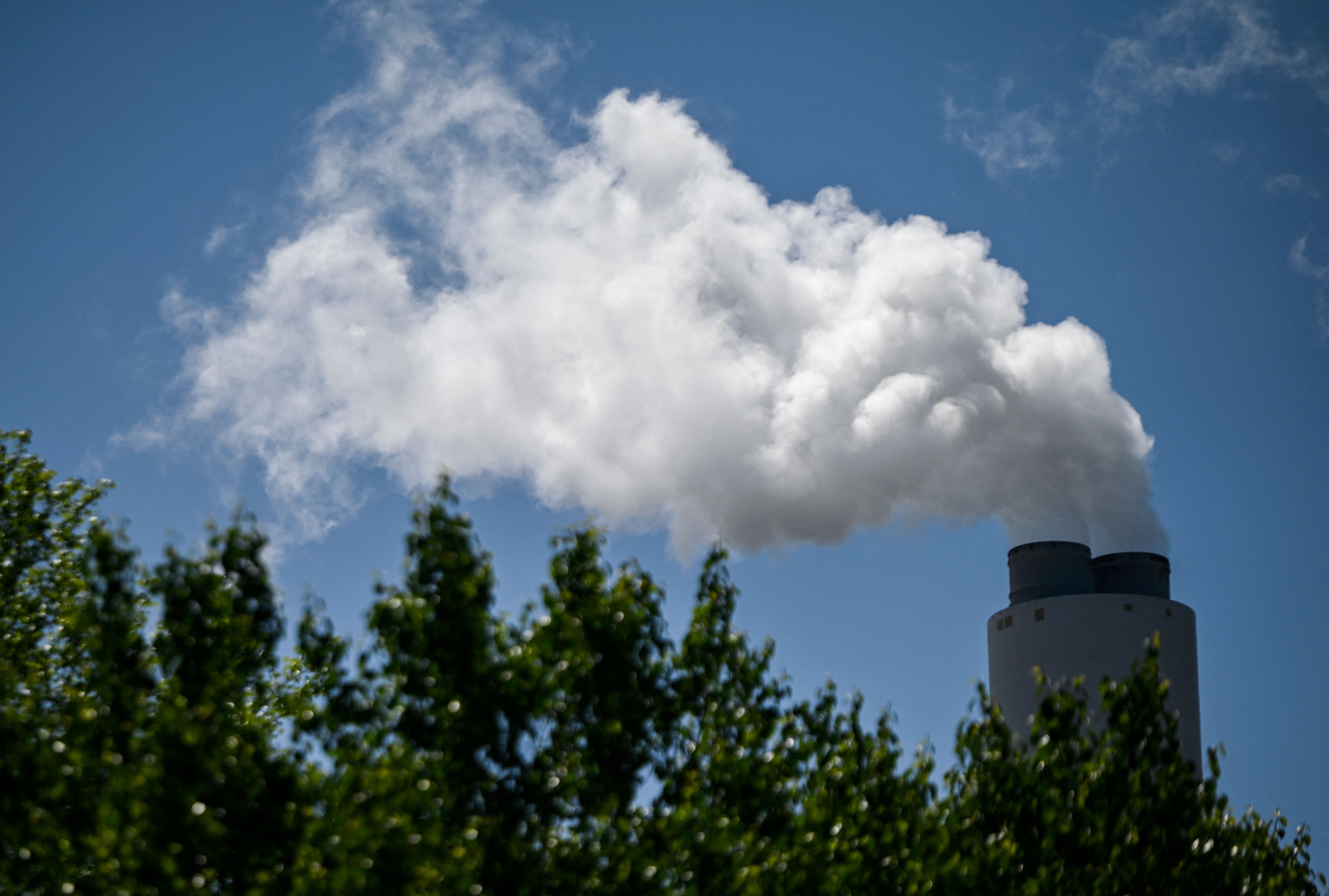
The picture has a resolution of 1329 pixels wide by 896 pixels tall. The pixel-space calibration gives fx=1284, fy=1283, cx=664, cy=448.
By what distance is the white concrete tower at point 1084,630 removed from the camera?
3494 centimetres

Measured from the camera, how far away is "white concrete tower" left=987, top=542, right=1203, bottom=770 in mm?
34938

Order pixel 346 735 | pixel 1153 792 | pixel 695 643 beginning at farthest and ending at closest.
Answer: pixel 1153 792 < pixel 695 643 < pixel 346 735

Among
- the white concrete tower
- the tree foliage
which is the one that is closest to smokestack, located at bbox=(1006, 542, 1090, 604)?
the white concrete tower

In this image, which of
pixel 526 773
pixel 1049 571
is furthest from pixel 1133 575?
pixel 526 773

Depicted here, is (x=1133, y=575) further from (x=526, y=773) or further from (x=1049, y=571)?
(x=526, y=773)

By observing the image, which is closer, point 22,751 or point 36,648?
point 22,751

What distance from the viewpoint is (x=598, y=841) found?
9828 millimetres

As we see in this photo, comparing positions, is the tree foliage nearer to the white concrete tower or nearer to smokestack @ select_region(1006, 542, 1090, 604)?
the white concrete tower

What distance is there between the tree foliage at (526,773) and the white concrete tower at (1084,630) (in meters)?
21.8

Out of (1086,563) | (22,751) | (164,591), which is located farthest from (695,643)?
(1086,563)

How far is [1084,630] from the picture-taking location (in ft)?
115

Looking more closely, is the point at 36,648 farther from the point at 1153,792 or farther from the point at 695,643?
the point at 1153,792

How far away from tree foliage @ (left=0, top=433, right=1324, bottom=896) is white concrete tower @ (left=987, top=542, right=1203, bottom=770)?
21.8m

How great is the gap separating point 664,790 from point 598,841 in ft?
3.81
